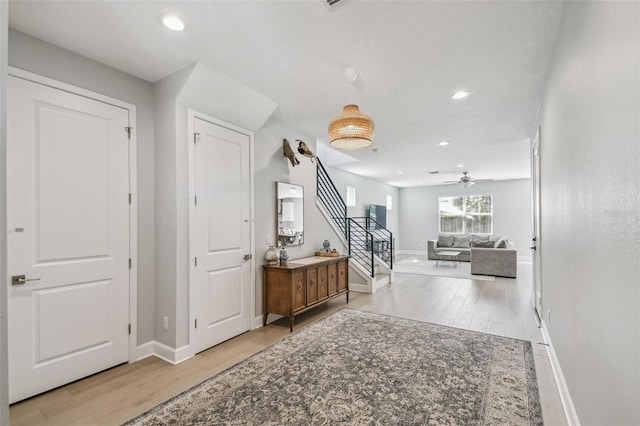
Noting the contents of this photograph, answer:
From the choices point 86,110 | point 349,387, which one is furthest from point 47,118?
point 349,387

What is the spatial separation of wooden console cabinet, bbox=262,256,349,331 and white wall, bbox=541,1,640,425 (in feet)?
8.46

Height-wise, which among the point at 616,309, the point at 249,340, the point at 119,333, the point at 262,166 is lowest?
the point at 249,340

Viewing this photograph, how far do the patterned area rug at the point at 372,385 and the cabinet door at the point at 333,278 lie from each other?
3.64ft

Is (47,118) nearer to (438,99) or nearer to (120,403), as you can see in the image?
(120,403)

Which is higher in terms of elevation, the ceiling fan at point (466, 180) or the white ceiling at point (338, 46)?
the white ceiling at point (338, 46)

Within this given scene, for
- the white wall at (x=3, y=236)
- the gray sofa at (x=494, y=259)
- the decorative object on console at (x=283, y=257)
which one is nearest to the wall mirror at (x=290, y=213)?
the decorative object on console at (x=283, y=257)

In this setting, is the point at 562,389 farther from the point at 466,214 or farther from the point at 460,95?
the point at 466,214

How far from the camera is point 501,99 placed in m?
3.50

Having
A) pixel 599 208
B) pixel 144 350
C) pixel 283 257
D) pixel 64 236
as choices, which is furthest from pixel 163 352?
pixel 599 208

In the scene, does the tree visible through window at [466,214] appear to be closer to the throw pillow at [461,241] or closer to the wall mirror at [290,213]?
the throw pillow at [461,241]

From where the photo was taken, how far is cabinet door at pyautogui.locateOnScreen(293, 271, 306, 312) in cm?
359

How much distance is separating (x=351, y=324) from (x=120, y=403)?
2420mm

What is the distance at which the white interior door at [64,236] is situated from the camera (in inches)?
85.5

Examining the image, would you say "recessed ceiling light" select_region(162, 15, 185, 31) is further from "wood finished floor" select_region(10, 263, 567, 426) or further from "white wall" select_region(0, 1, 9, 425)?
"wood finished floor" select_region(10, 263, 567, 426)
